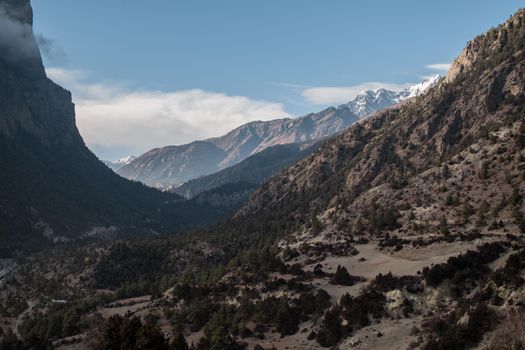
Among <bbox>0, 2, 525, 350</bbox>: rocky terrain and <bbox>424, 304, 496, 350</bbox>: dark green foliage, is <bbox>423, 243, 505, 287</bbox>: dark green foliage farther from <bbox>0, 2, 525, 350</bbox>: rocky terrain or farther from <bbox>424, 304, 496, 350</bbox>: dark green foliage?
<bbox>424, 304, 496, 350</bbox>: dark green foliage

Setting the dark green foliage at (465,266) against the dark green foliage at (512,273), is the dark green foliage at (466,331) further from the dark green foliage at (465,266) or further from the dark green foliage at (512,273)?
the dark green foliage at (465,266)

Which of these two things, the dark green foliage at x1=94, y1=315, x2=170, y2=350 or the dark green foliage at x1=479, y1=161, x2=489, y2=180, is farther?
the dark green foliage at x1=479, y1=161, x2=489, y2=180

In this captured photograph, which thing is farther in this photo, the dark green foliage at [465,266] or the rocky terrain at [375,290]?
the dark green foliage at [465,266]

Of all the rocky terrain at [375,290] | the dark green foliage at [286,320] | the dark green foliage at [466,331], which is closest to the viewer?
the dark green foliage at [466,331]

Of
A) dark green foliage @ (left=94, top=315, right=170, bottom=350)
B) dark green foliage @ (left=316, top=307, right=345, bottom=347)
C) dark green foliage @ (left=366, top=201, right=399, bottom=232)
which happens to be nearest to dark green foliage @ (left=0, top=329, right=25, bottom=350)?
dark green foliage @ (left=94, top=315, right=170, bottom=350)

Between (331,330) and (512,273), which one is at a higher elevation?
(512,273)

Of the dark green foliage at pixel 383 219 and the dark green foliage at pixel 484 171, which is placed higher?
the dark green foliage at pixel 484 171

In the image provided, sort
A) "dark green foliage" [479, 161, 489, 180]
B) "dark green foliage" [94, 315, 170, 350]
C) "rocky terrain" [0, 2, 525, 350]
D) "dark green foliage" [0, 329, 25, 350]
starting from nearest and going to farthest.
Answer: "dark green foliage" [94, 315, 170, 350]
"rocky terrain" [0, 2, 525, 350]
"dark green foliage" [0, 329, 25, 350]
"dark green foliage" [479, 161, 489, 180]

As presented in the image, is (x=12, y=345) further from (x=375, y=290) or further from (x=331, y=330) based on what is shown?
(x=375, y=290)

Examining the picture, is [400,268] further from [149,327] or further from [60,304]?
[60,304]

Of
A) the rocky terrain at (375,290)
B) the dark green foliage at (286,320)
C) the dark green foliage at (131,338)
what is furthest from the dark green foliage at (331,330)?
the dark green foliage at (131,338)

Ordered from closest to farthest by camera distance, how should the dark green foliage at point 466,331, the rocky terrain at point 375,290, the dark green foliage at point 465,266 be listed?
the dark green foliage at point 466,331 < the rocky terrain at point 375,290 < the dark green foliage at point 465,266

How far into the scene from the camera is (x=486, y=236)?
120812 millimetres

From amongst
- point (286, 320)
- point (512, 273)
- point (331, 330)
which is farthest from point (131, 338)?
point (512, 273)
